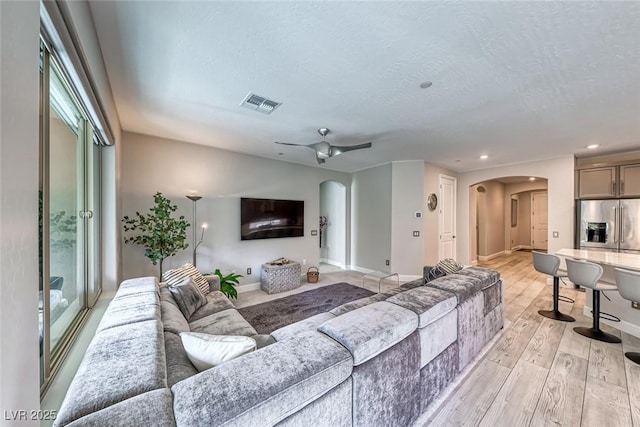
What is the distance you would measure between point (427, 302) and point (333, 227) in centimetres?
522

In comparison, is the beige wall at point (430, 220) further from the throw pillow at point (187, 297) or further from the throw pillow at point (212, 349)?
the throw pillow at point (212, 349)

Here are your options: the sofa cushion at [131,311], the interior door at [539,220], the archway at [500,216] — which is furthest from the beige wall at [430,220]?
the interior door at [539,220]

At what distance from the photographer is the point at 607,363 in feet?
7.06

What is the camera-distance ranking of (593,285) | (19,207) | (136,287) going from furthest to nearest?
(593,285), (136,287), (19,207)

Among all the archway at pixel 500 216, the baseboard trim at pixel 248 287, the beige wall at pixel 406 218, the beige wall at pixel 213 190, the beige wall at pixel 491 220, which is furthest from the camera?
the beige wall at pixel 491 220

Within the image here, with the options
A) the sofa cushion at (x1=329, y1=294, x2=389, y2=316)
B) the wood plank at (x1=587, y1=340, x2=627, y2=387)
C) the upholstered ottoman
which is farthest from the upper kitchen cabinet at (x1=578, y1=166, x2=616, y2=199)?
the upholstered ottoman

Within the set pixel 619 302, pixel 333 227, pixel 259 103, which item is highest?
pixel 259 103

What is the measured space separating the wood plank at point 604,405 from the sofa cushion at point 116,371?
2.60 meters

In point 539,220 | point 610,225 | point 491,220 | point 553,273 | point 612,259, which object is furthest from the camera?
point 539,220

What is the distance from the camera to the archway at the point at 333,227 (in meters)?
6.35

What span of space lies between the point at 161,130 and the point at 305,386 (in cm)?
371

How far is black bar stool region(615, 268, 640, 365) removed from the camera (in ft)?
6.92

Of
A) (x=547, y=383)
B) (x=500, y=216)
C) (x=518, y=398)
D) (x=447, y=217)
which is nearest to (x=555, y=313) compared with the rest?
(x=547, y=383)

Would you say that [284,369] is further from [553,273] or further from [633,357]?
[553,273]
